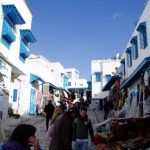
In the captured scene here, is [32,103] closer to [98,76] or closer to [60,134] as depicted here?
[98,76]

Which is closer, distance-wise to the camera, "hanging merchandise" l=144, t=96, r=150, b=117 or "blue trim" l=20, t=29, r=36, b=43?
"hanging merchandise" l=144, t=96, r=150, b=117

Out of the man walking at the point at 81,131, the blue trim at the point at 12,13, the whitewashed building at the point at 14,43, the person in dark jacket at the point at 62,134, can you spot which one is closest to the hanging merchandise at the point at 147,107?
the man walking at the point at 81,131

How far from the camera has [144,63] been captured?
1365 cm

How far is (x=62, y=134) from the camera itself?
17.9 feet

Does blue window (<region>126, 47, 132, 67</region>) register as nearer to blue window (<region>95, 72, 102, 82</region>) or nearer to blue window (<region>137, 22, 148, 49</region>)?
blue window (<region>137, 22, 148, 49</region>)

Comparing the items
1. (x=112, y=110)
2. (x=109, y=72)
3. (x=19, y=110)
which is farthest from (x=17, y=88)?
(x=109, y=72)

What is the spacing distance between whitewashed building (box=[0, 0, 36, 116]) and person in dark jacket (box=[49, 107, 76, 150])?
9.87 meters

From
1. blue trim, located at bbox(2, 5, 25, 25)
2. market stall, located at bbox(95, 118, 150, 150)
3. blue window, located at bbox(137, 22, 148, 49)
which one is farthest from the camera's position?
blue trim, located at bbox(2, 5, 25, 25)

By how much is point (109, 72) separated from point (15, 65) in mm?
25293

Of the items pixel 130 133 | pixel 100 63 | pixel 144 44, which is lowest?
pixel 130 133

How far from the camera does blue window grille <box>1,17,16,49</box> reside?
16.8m

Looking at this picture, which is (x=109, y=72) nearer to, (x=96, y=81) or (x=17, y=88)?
(x=96, y=81)

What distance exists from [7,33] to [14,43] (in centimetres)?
220

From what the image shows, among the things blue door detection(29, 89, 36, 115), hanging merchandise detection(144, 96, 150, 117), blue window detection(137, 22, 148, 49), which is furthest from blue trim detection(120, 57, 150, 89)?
blue door detection(29, 89, 36, 115)
